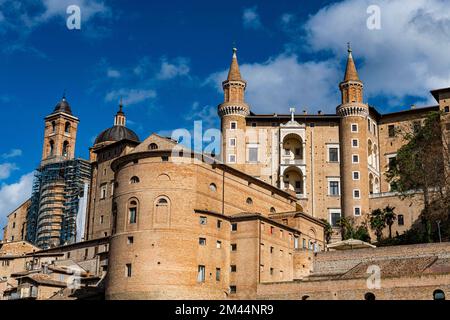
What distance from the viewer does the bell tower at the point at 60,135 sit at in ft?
332

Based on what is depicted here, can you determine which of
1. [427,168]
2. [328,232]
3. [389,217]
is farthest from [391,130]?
[427,168]

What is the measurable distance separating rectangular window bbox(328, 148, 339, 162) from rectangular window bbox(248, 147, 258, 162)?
8.73 metres

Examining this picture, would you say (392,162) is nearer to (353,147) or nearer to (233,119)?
(353,147)

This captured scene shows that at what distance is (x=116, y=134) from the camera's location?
85500mm

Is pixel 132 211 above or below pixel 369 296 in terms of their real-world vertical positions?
above

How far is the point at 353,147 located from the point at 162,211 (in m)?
34.4

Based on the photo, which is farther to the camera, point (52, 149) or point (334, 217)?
point (52, 149)

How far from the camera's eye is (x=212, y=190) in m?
53.8

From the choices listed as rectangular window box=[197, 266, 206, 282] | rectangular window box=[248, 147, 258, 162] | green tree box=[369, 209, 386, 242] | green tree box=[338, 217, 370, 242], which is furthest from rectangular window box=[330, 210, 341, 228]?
rectangular window box=[197, 266, 206, 282]

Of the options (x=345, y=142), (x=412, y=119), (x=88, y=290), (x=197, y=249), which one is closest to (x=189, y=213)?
(x=197, y=249)

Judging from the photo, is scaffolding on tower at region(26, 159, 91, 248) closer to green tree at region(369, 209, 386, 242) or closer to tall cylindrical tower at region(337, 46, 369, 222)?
tall cylindrical tower at region(337, 46, 369, 222)

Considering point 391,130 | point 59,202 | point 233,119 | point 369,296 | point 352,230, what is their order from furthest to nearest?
1. point 59,202
2. point 391,130
3. point 233,119
4. point 352,230
5. point 369,296
